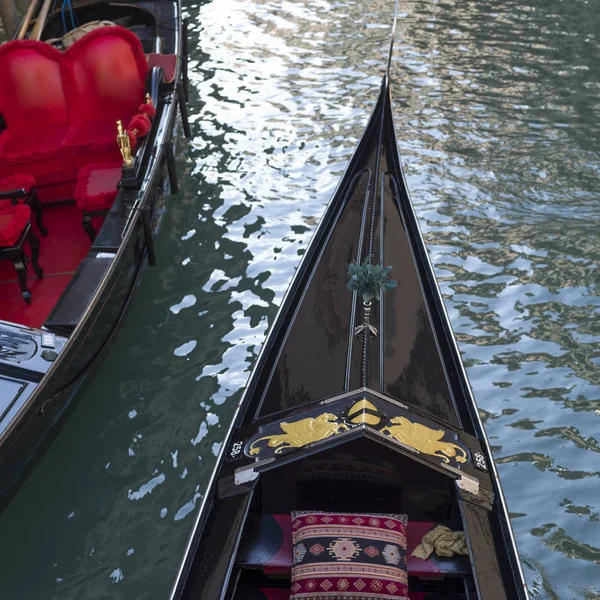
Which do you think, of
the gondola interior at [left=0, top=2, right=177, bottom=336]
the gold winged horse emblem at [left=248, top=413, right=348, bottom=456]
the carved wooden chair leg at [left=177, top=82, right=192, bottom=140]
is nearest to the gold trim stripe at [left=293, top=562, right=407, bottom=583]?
the gold winged horse emblem at [left=248, top=413, right=348, bottom=456]

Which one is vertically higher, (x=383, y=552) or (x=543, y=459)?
(x=383, y=552)

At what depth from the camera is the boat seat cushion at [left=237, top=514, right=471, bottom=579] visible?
1.89 meters

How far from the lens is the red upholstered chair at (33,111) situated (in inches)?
143

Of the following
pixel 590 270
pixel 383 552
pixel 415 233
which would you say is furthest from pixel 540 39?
pixel 383 552

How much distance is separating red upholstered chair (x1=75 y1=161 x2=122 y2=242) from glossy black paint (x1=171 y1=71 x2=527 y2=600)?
118cm

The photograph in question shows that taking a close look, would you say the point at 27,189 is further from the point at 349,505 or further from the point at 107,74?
the point at 349,505

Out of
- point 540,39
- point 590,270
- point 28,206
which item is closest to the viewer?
point 28,206

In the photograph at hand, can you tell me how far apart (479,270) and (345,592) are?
2.25 metres

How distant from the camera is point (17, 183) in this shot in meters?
3.41

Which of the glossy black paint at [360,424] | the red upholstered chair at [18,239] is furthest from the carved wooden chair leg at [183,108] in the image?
the glossy black paint at [360,424]

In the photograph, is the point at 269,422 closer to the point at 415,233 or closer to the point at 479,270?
the point at 415,233

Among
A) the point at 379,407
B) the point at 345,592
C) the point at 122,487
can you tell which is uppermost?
the point at 379,407

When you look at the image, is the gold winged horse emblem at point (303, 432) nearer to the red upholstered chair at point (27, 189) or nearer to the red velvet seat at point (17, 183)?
the red upholstered chair at point (27, 189)

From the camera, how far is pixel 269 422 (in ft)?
6.64
